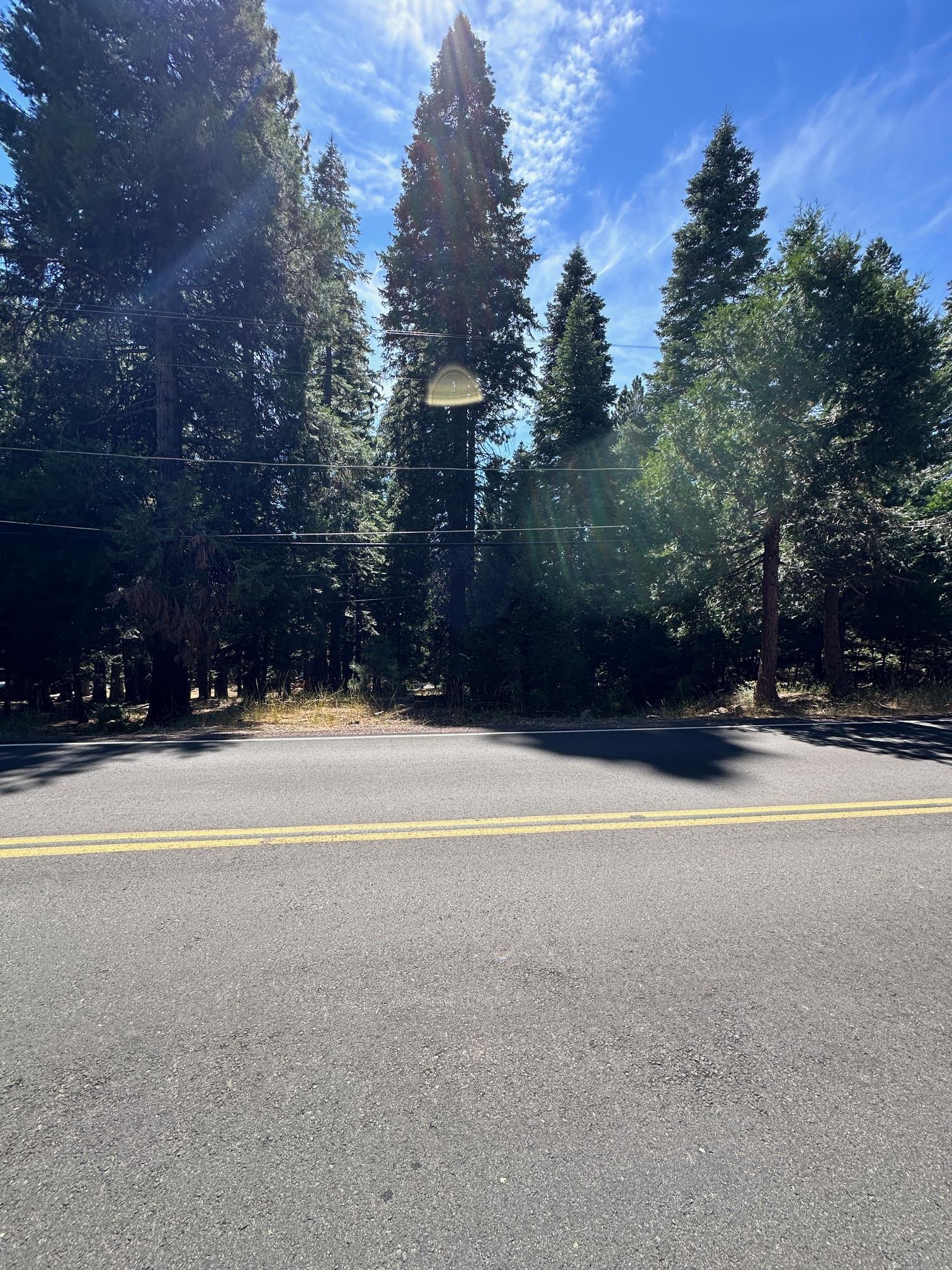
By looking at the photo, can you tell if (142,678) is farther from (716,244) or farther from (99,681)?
(716,244)

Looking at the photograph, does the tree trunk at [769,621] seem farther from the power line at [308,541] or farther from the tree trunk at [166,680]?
the tree trunk at [166,680]

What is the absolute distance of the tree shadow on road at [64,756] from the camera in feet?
20.7

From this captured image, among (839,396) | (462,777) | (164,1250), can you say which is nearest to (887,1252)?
(164,1250)

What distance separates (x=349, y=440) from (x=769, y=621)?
1209 centimetres

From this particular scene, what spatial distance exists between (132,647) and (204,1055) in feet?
59.1

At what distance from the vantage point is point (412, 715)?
12844 mm

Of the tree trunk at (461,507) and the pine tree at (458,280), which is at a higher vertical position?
the pine tree at (458,280)

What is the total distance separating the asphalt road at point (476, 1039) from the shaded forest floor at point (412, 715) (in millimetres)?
5760

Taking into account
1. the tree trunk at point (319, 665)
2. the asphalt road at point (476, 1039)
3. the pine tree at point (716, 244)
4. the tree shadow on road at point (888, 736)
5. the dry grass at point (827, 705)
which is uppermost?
the pine tree at point (716, 244)

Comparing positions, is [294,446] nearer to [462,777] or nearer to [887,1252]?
[462,777]

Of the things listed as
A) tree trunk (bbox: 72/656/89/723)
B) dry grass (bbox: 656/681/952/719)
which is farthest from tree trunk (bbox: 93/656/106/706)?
dry grass (bbox: 656/681/952/719)

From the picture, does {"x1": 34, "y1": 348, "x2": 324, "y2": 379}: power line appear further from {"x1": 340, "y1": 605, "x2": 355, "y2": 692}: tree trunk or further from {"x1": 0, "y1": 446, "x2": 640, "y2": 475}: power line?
{"x1": 340, "y1": 605, "x2": 355, "y2": 692}: tree trunk

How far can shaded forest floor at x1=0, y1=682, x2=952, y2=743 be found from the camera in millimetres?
10602

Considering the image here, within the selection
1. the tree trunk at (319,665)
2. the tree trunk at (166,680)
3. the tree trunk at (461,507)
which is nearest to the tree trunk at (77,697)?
the tree trunk at (166,680)
